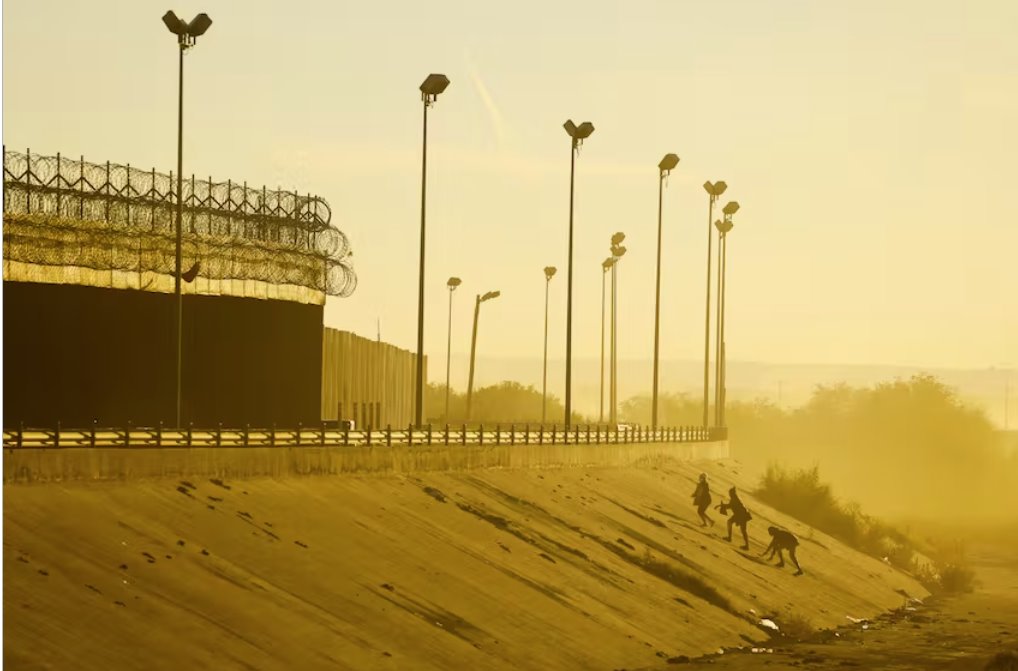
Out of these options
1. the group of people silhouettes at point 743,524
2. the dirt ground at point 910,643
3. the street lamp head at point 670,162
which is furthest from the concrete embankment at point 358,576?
the street lamp head at point 670,162

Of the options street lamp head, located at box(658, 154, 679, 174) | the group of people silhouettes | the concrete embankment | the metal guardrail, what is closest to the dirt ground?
the concrete embankment

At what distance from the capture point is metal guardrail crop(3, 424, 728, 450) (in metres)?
38.5

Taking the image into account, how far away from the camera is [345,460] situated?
46.0 meters

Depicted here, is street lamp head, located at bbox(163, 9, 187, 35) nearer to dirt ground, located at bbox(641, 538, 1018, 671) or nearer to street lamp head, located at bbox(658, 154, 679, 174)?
dirt ground, located at bbox(641, 538, 1018, 671)

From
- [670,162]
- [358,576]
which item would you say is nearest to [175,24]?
[358,576]

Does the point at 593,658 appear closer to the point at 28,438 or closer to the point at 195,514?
the point at 195,514

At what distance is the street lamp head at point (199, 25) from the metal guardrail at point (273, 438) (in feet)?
28.9

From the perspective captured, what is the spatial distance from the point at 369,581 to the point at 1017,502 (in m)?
135

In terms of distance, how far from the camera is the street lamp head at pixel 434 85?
2206 inches

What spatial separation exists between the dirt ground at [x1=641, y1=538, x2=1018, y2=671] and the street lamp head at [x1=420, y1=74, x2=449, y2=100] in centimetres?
1832

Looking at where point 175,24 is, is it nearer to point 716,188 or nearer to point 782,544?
point 782,544

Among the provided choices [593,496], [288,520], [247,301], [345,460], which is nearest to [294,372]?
[247,301]

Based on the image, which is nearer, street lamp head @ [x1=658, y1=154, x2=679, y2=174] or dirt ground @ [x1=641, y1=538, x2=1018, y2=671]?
dirt ground @ [x1=641, y1=538, x2=1018, y2=671]

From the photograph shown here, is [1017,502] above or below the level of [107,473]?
below
